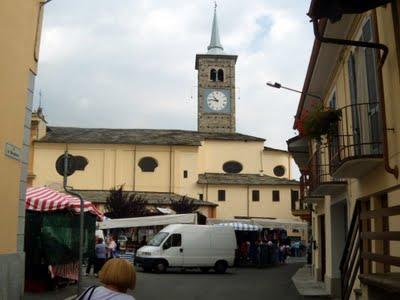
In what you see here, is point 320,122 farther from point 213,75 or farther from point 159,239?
point 213,75

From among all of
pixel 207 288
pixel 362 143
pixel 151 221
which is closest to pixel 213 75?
pixel 151 221

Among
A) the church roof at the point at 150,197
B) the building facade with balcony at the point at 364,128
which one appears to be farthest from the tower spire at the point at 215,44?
the building facade with balcony at the point at 364,128

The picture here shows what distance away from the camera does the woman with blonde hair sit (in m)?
4.36

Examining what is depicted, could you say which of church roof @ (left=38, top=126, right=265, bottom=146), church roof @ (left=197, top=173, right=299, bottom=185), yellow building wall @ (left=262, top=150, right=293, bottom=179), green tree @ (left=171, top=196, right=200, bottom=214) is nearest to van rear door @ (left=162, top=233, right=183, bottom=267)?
green tree @ (left=171, top=196, right=200, bottom=214)

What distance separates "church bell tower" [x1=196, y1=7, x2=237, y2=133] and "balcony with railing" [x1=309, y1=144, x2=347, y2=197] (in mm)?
59799

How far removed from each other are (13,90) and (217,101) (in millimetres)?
69399

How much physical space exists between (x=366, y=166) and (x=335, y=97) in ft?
18.1

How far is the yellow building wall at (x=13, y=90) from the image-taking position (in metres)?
11.4

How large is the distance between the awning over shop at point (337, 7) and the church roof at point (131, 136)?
181 feet

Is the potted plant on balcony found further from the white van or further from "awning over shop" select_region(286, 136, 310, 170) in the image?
the white van

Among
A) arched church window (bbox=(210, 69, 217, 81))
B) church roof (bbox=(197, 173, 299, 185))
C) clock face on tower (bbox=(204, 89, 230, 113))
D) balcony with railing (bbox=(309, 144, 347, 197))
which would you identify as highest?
arched church window (bbox=(210, 69, 217, 81))

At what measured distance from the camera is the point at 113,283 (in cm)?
441

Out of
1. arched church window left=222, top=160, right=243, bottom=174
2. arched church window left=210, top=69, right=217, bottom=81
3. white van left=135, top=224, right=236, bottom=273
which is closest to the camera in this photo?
white van left=135, top=224, right=236, bottom=273

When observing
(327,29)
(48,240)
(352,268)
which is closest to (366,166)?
(352,268)
